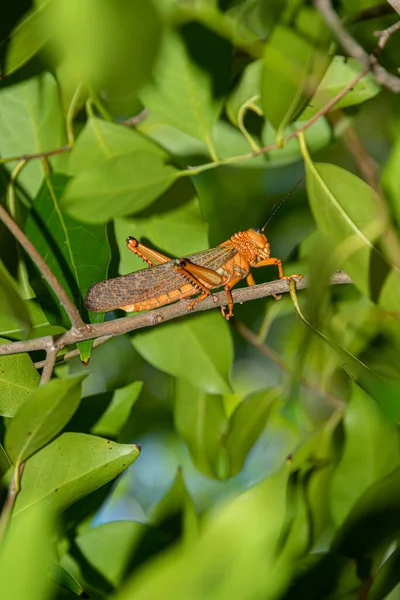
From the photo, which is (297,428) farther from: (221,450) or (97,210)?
(97,210)

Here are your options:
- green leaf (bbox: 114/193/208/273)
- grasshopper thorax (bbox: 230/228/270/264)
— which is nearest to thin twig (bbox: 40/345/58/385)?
green leaf (bbox: 114/193/208/273)

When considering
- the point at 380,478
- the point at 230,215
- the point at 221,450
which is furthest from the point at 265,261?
the point at 380,478

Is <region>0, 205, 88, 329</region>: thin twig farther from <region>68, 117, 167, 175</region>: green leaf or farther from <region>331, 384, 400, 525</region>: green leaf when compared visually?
<region>331, 384, 400, 525</region>: green leaf

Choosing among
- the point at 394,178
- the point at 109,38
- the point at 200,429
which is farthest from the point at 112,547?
the point at 109,38

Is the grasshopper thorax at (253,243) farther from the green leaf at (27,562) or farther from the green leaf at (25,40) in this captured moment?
the green leaf at (27,562)

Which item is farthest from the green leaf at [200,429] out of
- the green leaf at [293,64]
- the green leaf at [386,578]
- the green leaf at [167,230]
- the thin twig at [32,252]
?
the green leaf at [293,64]

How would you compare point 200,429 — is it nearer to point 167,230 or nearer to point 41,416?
point 167,230
